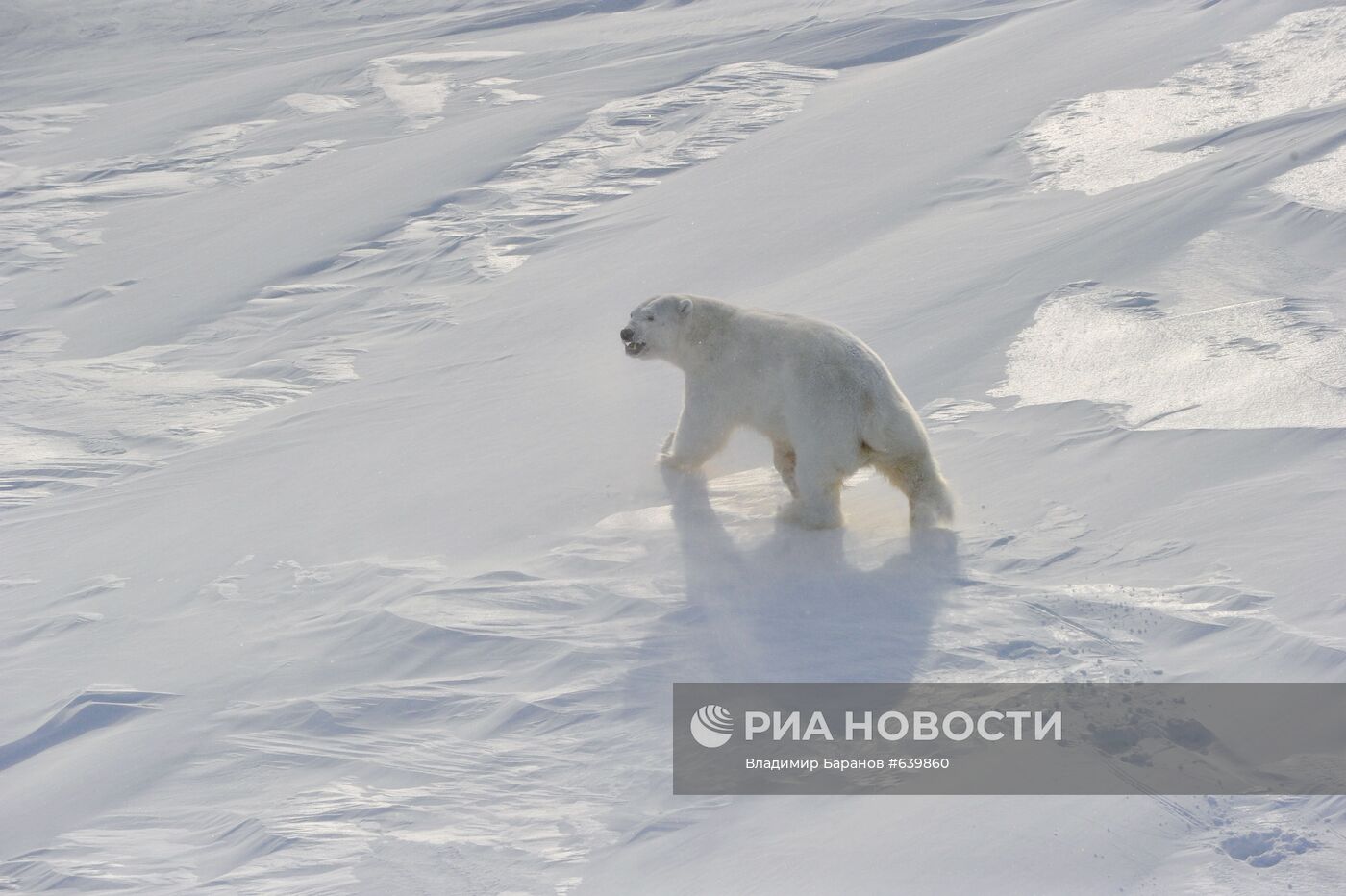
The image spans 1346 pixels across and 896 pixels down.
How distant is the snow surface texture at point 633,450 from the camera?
4242 millimetres

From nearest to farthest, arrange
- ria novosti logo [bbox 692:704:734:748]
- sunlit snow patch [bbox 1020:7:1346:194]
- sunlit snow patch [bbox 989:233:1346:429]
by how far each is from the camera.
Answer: ria novosti logo [bbox 692:704:734:748]
sunlit snow patch [bbox 989:233:1346:429]
sunlit snow patch [bbox 1020:7:1346:194]

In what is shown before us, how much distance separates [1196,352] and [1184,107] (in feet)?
16.1

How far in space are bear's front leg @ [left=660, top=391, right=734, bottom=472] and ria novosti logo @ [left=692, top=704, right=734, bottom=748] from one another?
6.32 ft

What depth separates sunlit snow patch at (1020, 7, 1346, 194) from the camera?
10219 millimetres

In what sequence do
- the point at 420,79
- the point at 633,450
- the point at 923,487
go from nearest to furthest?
the point at 923,487, the point at 633,450, the point at 420,79

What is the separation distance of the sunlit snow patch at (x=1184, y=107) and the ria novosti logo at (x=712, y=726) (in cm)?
668

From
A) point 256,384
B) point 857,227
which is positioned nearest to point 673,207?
point 857,227

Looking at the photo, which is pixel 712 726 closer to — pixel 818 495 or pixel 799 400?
pixel 818 495

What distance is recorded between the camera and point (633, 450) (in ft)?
23.2

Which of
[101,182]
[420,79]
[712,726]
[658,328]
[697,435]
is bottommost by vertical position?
[712,726]

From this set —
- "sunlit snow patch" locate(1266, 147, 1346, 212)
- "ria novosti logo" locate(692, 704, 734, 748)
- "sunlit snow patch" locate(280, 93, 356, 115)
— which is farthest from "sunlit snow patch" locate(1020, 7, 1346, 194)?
"sunlit snow patch" locate(280, 93, 356, 115)

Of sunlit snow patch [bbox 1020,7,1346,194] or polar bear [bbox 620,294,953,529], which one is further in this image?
sunlit snow patch [bbox 1020,7,1346,194]

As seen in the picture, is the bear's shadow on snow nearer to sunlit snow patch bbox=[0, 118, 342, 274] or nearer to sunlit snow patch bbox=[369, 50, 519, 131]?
sunlit snow patch bbox=[0, 118, 342, 274]

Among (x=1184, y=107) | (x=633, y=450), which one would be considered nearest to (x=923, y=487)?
(x=633, y=450)
